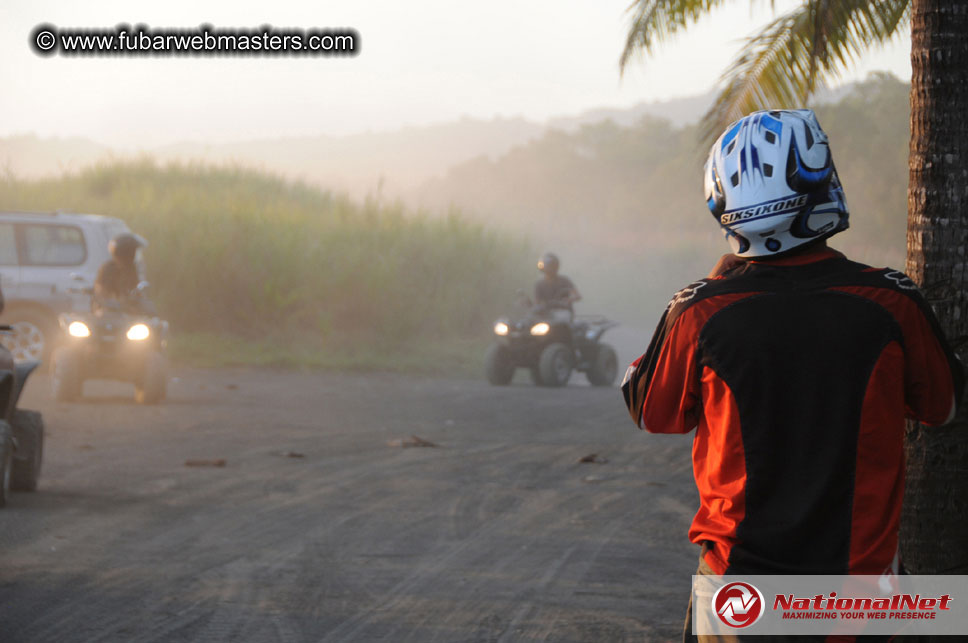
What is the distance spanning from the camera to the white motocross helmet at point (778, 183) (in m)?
2.17

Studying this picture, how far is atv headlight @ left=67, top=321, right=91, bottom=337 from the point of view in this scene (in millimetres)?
12750

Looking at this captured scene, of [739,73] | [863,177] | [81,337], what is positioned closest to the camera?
[739,73]

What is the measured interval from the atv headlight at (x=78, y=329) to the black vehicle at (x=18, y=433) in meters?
Result: 5.05

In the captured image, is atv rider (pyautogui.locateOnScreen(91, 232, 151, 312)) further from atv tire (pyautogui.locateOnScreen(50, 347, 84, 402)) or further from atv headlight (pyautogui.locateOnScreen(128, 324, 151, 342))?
atv tire (pyautogui.locateOnScreen(50, 347, 84, 402))

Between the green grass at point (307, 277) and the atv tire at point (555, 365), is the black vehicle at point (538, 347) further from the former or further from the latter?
the green grass at point (307, 277)

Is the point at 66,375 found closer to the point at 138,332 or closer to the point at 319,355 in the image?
the point at 138,332

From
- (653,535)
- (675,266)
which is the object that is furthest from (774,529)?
(675,266)

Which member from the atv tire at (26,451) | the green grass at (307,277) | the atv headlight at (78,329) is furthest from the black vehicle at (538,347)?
the atv tire at (26,451)

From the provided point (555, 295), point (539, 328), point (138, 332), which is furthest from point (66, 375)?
point (555, 295)

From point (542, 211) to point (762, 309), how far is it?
245 ft

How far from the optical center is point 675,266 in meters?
57.7

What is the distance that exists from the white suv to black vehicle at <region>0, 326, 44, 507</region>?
846 cm

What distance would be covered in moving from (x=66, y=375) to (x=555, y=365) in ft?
23.6

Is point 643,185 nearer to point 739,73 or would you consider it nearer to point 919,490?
point 739,73
